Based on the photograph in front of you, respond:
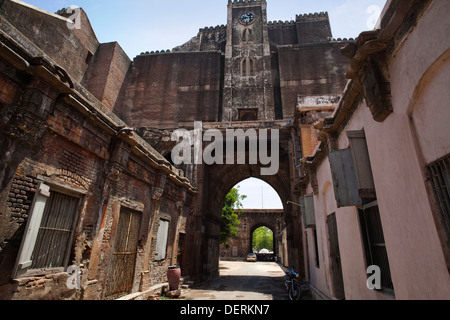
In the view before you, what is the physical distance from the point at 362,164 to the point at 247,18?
23.1m

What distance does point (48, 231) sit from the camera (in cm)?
427

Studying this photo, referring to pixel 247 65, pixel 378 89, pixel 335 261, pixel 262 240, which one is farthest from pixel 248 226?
pixel 262 240

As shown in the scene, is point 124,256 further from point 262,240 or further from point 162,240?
point 262,240

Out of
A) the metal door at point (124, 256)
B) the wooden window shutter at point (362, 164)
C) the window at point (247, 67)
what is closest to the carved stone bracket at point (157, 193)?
the metal door at point (124, 256)

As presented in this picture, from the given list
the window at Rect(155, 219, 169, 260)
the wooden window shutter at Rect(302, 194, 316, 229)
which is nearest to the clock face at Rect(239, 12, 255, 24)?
the wooden window shutter at Rect(302, 194, 316, 229)

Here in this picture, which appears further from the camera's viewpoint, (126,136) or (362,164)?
(126,136)

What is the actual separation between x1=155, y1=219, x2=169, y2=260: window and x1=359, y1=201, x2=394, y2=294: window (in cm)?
670

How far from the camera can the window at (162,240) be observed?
8.56m

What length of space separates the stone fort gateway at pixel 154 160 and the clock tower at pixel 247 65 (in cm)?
16

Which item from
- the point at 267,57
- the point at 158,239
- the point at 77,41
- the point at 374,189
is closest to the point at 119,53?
the point at 77,41

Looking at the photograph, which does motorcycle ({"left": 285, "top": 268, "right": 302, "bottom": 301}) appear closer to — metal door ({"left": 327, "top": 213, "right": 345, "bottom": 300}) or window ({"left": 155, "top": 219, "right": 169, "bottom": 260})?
metal door ({"left": 327, "top": 213, "right": 345, "bottom": 300})

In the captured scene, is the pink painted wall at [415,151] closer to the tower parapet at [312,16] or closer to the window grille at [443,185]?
the window grille at [443,185]

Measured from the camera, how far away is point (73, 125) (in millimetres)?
4660
